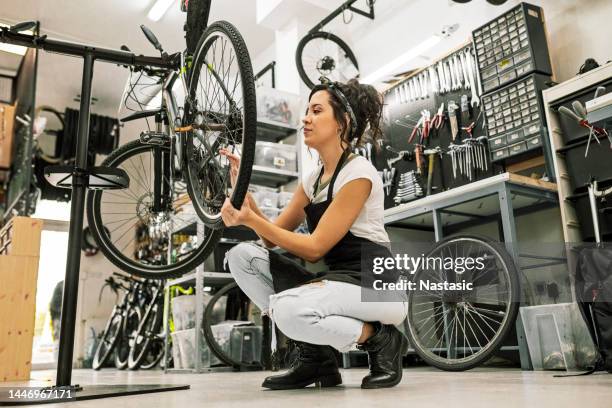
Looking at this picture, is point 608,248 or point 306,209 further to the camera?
point 608,248

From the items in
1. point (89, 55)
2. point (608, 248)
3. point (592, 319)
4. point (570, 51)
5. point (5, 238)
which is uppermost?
point (570, 51)

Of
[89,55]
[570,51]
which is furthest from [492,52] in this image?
[89,55]

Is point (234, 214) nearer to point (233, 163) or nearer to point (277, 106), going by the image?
point (233, 163)

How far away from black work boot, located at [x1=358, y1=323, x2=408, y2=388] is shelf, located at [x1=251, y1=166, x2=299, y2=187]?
10.0ft

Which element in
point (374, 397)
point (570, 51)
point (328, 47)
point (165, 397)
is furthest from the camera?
point (328, 47)

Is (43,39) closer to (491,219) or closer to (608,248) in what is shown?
(608,248)

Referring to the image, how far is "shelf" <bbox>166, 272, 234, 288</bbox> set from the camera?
13.5 feet

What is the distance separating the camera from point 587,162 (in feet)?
9.56

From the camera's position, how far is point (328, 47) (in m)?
5.55

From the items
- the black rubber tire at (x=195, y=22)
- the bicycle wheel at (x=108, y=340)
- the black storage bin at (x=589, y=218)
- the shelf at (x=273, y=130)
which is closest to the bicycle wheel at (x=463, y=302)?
the black storage bin at (x=589, y=218)

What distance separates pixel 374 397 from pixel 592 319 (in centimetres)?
133

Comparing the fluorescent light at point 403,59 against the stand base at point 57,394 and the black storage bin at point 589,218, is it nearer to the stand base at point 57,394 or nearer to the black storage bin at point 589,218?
the black storage bin at point 589,218

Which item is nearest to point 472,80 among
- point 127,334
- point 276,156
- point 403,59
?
point 403,59

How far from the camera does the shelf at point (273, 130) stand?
482cm
